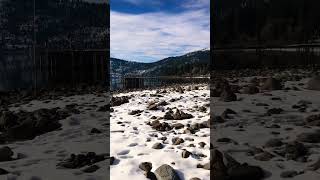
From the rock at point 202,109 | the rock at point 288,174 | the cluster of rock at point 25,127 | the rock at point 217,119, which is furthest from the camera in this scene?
the rock at point 202,109

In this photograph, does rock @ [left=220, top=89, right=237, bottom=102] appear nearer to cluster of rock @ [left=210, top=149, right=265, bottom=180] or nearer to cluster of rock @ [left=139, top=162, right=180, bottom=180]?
cluster of rock @ [left=210, top=149, right=265, bottom=180]

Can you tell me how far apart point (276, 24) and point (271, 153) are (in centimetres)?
1227

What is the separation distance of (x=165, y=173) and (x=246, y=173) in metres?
1.01

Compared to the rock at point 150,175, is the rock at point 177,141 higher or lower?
higher

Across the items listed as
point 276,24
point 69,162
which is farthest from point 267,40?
point 69,162

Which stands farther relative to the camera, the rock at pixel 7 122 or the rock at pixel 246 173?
the rock at pixel 7 122

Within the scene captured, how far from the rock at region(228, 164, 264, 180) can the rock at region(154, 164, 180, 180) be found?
0.71m

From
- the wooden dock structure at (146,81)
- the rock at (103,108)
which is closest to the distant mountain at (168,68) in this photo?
the wooden dock structure at (146,81)

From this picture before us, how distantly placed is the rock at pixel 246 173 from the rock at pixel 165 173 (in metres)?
0.71

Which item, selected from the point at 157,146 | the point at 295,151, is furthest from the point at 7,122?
the point at 295,151

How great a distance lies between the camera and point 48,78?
13.8m

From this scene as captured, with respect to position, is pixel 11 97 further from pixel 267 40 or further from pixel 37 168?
pixel 267 40

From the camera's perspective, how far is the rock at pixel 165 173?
489 centimetres

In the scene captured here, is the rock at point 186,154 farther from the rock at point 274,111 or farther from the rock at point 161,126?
the rock at point 274,111
